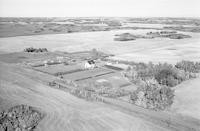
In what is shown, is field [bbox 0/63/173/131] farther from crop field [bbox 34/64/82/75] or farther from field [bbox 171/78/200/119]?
crop field [bbox 34/64/82/75]

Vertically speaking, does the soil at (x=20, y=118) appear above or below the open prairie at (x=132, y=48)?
below

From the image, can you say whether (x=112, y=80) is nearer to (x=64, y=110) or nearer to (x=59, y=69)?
(x=59, y=69)

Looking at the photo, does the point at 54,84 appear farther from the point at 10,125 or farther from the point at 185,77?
the point at 185,77

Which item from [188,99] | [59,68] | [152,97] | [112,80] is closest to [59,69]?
[59,68]

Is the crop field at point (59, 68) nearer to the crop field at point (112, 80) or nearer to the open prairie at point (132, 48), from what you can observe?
the crop field at point (112, 80)

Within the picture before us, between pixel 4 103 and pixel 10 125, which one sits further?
pixel 4 103

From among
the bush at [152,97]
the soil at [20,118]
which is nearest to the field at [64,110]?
the soil at [20,118]

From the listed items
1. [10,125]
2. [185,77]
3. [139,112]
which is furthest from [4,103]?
[185,77]
